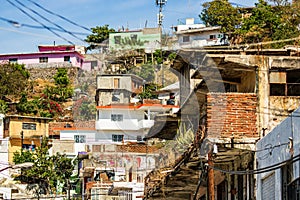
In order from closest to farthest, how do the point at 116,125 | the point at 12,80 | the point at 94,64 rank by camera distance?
the point at 116,125 → the point at 12,80 → the point at 94,64

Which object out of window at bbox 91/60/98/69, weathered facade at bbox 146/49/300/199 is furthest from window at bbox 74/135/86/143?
weathered facade at bbox 146/49/300/199

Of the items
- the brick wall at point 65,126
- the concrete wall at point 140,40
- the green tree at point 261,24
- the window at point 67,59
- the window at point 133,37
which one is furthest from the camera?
the window at point 67,59

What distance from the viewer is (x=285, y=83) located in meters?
22.5

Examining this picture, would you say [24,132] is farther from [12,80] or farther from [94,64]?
[94,64]

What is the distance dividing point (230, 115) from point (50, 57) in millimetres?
74638

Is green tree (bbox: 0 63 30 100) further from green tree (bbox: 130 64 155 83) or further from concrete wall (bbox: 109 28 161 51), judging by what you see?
green tree (bbox: 130 64 155 83)

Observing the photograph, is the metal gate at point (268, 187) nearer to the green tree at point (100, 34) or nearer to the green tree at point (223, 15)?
the green tree at point (223, 15)

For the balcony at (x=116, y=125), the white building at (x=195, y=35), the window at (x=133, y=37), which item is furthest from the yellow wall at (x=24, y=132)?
the white building at (x=195, y=35)

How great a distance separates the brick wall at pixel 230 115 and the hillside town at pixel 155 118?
0.03m

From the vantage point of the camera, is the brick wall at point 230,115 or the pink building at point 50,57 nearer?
the brick wall at point 230,115

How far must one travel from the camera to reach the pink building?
93.3 metres

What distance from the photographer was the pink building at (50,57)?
93.3 meters

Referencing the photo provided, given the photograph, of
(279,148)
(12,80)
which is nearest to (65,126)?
(12,80)

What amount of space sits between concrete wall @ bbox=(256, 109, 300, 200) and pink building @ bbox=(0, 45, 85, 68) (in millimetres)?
73809
